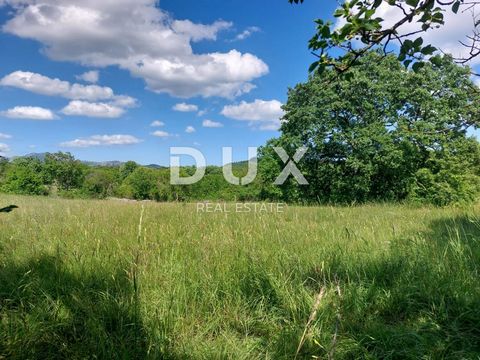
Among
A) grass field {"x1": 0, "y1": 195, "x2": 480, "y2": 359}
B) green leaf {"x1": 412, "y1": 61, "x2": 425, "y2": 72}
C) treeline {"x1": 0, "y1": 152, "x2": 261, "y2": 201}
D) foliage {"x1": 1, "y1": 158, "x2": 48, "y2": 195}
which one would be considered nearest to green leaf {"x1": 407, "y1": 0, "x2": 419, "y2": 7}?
green leaf {"x1": 412, "y1": 61, "x2": 425, "y2": 72}

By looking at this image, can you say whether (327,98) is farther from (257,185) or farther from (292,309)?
(292,309)

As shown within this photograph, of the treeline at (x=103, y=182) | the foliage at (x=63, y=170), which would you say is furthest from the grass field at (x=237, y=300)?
the foliage at (x=63, y=170)

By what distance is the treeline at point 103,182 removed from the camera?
37281 millimetres

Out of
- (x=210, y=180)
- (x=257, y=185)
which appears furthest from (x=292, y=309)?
(x=210, y=180)

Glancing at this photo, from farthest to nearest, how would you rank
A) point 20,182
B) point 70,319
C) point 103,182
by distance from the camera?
point 103,182
point 20,182
point 70,319

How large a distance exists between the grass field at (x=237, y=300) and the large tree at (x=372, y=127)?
58.1 feet

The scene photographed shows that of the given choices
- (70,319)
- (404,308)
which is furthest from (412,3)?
(70,319)

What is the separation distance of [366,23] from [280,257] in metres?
2.30

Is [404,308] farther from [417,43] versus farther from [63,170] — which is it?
[63,170]

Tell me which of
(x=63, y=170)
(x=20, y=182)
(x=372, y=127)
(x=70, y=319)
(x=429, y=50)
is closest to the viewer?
(x=429, y=50)

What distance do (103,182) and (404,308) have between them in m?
61.8

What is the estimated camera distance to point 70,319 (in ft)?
7.18

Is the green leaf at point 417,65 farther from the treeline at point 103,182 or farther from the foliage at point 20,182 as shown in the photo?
the foliage at point 20,182

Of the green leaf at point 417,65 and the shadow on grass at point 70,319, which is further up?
the green leaf at point 417,65
